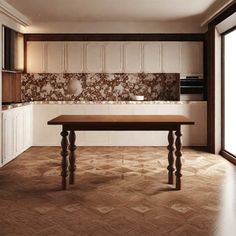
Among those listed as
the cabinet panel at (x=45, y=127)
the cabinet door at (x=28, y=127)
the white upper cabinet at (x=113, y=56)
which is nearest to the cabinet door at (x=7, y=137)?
the cabinet door at (x=28, y=127)

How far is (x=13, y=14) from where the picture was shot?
667cm

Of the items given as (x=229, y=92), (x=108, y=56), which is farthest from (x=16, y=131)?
(x=229, y=92)

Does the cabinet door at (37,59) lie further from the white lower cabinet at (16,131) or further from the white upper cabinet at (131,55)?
the white upper cabinet at (131,55)

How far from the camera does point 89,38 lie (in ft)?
26.7

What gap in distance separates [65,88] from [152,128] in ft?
14.8

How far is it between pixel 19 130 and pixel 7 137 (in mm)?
752

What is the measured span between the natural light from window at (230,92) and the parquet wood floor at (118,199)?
567 millimetres

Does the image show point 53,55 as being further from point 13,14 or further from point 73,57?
point 13,14

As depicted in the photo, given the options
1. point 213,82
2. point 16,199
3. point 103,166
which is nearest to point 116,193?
point 16,199

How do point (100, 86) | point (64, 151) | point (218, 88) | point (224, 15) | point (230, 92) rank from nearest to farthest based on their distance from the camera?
point (64, 151) → point (224, 15) → point (230, 92) → point (218, 88) → point (100, 86)

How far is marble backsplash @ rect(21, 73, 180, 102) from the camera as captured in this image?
27.8 ft

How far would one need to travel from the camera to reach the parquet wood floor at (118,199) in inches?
129

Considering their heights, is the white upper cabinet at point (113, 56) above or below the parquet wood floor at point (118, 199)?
above

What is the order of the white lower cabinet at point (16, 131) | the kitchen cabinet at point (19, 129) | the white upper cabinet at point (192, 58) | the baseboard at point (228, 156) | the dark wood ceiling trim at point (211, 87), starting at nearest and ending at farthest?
the white lower cabinet at point (16, 131)
the baseboard at point (228, 156)
the kitchen cabinet at point (19, 129)
the dark wood ceiling trim at point (211, 87)
the white upper cabinet at point (192, 58)
